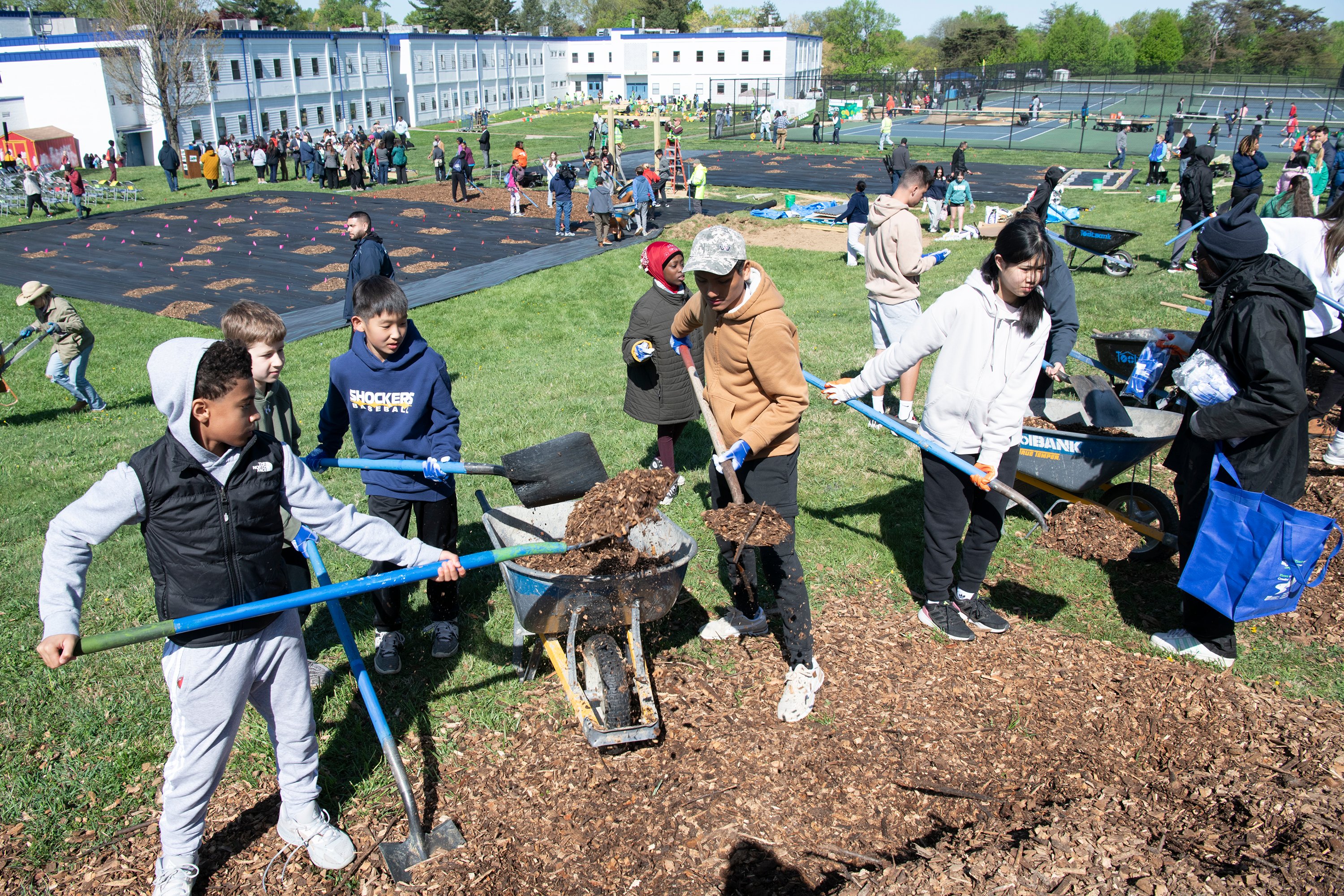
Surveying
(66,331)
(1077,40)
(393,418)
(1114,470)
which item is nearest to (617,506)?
(393,418)

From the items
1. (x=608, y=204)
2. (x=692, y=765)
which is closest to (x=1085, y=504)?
(x=692, y=765)

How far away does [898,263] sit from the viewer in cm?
739

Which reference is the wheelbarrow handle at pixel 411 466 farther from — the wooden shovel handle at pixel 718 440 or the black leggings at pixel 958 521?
the black leggings at pixel 958 521

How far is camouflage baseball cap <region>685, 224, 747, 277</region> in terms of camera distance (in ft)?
12.4

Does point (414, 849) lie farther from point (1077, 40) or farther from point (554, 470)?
point (1077, 40)

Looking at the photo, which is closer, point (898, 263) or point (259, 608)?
point (259, 608)

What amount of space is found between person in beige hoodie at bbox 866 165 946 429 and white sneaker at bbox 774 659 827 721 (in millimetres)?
3375

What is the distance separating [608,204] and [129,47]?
119 feet

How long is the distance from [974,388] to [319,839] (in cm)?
370

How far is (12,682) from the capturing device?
4562 mm

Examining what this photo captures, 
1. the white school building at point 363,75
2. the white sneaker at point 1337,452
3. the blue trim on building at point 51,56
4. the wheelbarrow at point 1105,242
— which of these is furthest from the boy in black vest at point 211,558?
the blue trim on building at point 51,56

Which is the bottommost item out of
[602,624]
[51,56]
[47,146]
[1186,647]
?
[1186,647]

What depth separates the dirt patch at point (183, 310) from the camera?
45.2ft

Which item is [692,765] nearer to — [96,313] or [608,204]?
[96,313]
